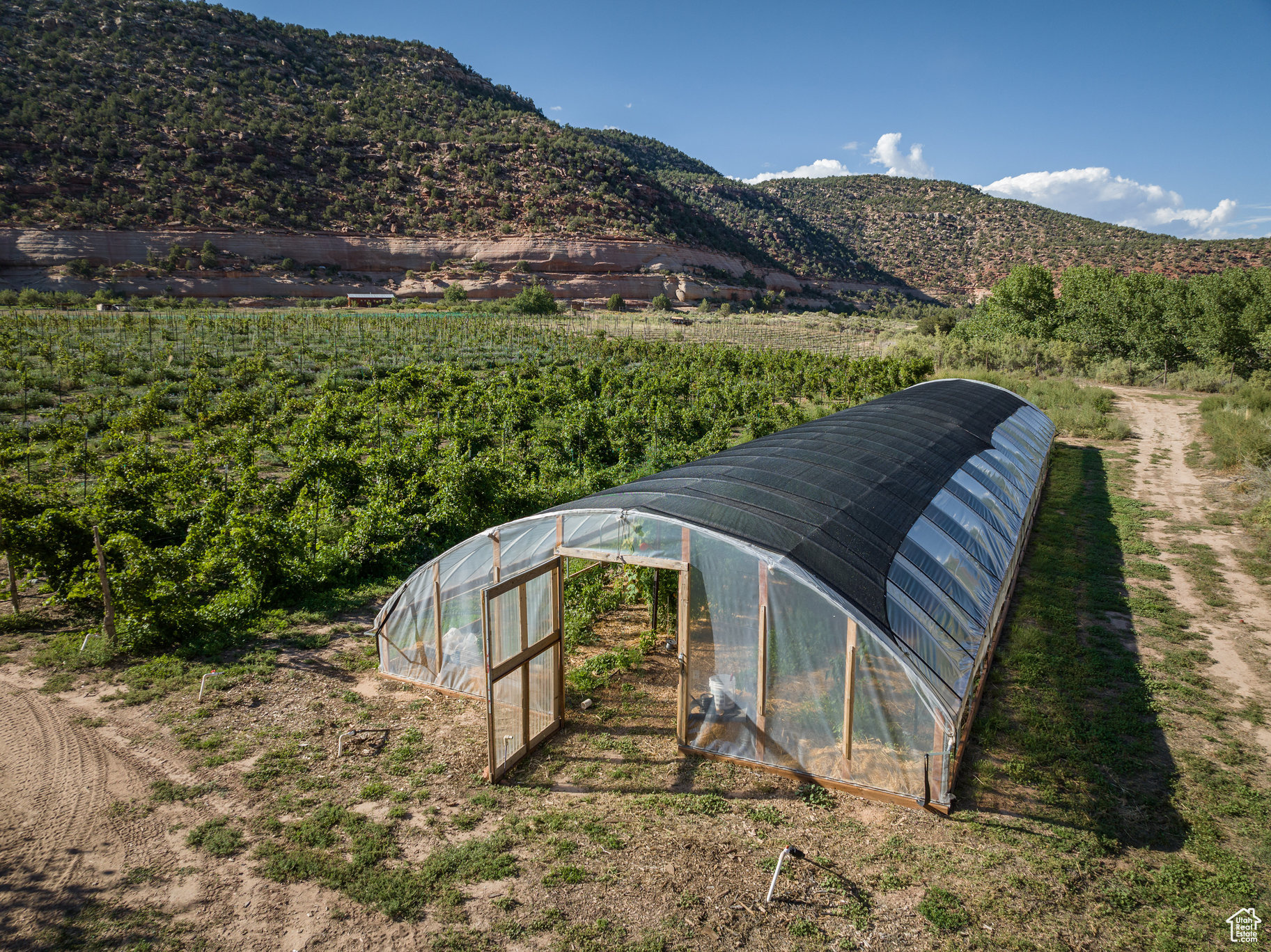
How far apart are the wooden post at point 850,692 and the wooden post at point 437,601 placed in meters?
4.80

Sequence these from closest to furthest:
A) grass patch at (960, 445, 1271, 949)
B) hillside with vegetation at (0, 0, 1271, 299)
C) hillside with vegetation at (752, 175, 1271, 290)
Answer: grass patch at (960, 445, 1271, 949) → hillside with vegetation at (0, 0, 1271, 299) → hillside with vegetation at (752, 175, 1271, 290)

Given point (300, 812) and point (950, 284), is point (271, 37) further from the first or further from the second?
point (300, 812)

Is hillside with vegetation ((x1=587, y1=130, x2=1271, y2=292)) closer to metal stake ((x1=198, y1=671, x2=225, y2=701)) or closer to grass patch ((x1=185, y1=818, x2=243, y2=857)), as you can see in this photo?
metal stake ((x1=198, y1=671, x2=225, y2=701))

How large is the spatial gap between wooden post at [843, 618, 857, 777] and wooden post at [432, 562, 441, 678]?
480cm

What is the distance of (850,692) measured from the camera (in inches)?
260

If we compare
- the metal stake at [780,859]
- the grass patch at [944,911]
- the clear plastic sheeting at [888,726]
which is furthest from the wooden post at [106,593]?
the grass patch at [944,911]

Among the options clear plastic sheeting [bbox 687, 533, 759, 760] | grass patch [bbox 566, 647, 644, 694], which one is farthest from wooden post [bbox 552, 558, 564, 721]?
clear plastic sheeting [bbox 687, 533, 759, 760]

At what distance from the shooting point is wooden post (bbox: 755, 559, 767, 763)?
694 centimetres

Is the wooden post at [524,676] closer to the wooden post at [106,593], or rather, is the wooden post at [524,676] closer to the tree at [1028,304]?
the wooden post at [106,593]

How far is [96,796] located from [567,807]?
4.43 meters

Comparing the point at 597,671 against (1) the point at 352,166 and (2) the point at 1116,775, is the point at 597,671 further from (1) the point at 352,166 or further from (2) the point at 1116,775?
(1) the point at 352,166

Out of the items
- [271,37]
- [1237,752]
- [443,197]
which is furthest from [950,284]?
[1237,752]

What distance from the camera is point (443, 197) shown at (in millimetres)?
80250

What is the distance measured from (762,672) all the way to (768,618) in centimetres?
55
